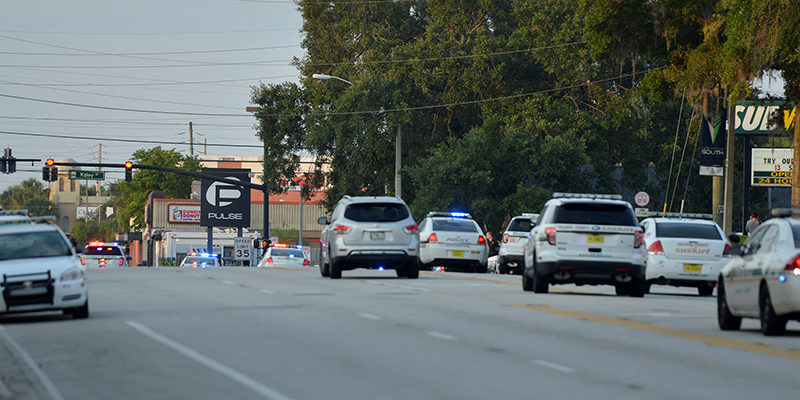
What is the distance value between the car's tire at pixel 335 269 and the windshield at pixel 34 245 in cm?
1082

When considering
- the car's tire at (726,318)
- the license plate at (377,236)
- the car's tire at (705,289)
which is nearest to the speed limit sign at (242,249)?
the license plate at (377,236)

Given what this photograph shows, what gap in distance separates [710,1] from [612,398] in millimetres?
23953

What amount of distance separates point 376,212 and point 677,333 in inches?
548

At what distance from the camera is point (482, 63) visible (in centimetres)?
5925

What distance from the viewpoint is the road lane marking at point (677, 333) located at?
14172 millimetres

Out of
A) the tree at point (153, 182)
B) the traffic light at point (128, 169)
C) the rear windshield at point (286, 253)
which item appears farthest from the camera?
the tree at point (153, 182)

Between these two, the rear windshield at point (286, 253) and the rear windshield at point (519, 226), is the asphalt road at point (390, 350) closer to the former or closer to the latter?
the rear windshield at point (519, 226)

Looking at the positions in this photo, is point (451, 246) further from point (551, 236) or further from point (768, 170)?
point (768, 170)

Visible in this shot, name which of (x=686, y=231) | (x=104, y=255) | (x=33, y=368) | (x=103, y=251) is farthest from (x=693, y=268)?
(x=103, y=251)

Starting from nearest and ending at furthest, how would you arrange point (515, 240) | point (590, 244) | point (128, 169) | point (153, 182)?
point (590, 244) → point (515, 240) → point (128, 169) → point (153, 182)

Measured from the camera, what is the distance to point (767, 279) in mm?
15578

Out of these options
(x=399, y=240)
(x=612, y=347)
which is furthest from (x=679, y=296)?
(x=612, y=347)

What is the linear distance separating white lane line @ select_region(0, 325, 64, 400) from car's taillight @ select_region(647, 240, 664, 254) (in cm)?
1431

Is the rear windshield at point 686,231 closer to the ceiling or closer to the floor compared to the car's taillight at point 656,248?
closer to the ceiling
